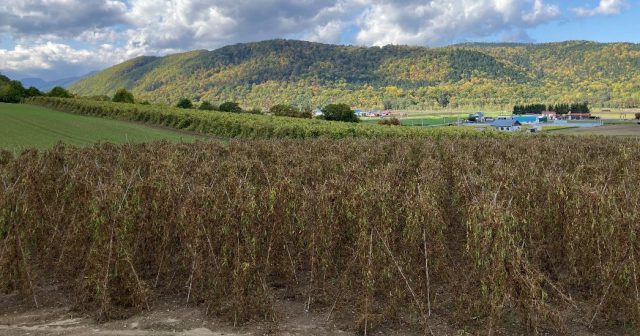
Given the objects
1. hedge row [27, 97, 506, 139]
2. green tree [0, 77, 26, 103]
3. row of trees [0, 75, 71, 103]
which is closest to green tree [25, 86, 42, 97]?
row of trees [0, 75, 71, 103]

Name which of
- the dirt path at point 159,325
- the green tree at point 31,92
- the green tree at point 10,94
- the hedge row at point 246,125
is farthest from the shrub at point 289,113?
the dirt path at point 159,325

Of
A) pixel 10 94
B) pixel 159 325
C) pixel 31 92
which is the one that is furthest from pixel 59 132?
pixel 31 92

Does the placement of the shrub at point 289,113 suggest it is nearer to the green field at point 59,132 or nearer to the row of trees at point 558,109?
the green field at point 59,132

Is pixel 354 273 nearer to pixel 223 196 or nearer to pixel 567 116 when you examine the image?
pixel 223 196

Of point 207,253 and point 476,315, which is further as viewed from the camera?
point 207,253

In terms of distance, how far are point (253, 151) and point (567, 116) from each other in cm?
12503

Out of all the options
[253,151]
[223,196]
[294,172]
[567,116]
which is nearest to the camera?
[223,196]

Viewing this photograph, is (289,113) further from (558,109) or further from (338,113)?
(558,109)

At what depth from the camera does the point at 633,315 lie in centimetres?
741

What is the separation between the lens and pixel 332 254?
9.24 m

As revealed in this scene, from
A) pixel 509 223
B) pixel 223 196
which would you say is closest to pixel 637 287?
pixel 509 223

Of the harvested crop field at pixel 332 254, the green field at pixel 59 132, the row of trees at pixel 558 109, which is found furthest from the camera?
the row of trees at pixel 558 109

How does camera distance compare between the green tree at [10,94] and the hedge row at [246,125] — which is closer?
the hedge row at [246,125]

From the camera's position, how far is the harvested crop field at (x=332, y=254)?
299 inches
